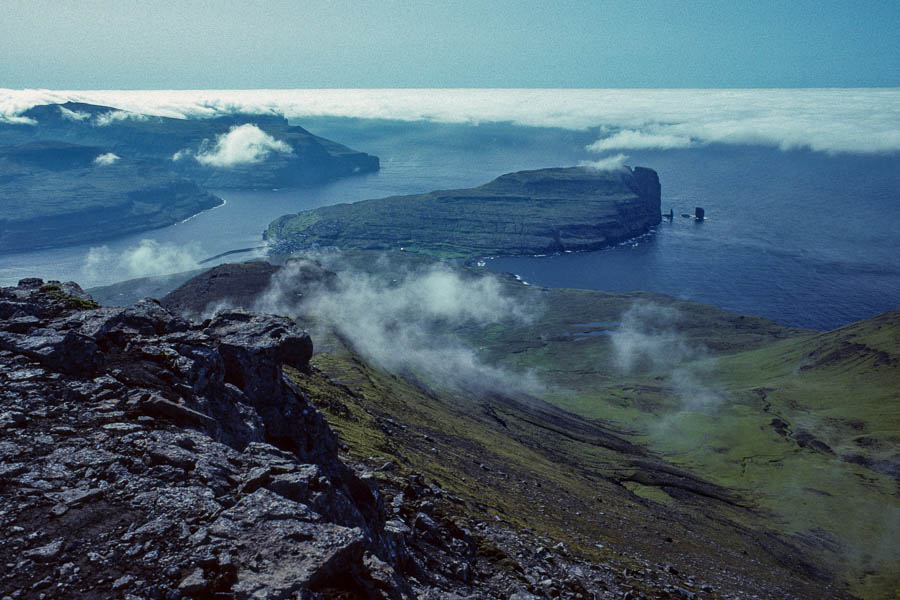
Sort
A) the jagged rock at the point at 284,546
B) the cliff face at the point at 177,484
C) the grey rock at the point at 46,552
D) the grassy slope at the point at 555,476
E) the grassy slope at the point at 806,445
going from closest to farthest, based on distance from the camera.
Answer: the grey rock at the point at 46,552
the jagged rock at the point at 284,546
the cliff face at the point at 177,484
the grassy slope at the point at 555,476
the grassy slope at the point at 806,445

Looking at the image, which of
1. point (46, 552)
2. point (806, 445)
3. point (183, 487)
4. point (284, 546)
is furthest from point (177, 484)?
point (806, 445)

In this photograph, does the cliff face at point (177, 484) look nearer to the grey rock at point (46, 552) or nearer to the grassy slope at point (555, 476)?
the grey rock at point (46, 552)

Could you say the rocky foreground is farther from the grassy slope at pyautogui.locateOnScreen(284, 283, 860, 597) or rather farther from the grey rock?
the grassy slope at pyautogui.locateOnScreen(284, 283, 860, 597)

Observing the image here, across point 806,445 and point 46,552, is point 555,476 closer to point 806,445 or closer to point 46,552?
point 46,552

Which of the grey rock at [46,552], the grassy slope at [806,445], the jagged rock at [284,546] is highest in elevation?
the grey rock at [46,552]

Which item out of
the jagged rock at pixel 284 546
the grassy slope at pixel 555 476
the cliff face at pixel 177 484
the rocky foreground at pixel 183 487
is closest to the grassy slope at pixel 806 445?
the grassy slope at pixel 555 476

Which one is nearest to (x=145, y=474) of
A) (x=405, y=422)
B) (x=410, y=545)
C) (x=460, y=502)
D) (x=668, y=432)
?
(x=410, y=545)

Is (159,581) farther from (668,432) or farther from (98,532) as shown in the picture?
(668,432)

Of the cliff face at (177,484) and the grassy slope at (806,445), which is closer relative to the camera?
the cliff face at (177,484)
